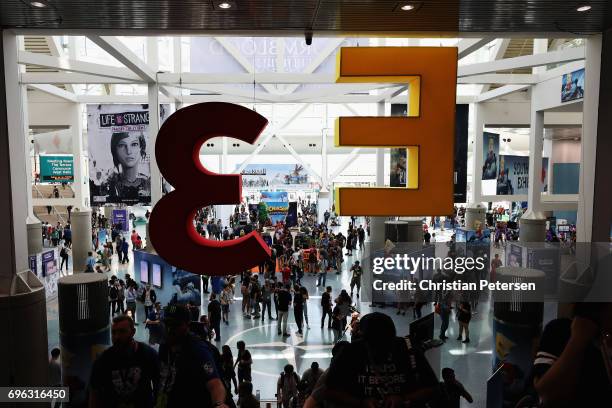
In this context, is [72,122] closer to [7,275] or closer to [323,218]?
[7,275]

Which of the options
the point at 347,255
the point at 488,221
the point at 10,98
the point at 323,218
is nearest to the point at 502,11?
the point at 10,98

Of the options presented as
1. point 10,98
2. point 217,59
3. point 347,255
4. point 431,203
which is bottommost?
A: point 347,255

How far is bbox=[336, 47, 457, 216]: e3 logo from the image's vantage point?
560cm

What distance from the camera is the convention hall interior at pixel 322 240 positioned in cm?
285

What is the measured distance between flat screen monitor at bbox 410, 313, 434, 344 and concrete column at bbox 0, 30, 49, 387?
5253 mm

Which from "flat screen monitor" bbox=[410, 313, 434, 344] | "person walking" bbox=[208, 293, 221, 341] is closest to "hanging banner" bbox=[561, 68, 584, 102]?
"flat screen monitor" bbox=[410, 313, 434, 344]

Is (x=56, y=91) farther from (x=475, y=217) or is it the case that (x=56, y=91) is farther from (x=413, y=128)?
(x=475, y=217)

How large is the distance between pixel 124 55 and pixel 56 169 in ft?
40.2

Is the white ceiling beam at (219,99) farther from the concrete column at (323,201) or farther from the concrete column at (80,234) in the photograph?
the concrete column at (323,201)

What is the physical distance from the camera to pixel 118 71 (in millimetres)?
12219

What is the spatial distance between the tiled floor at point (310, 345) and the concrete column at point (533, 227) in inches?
81.3

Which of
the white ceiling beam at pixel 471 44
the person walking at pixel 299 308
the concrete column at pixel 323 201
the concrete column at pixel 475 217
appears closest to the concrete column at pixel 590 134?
the white ceiling beam at pixel 471 44

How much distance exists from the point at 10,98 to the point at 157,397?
232 inches

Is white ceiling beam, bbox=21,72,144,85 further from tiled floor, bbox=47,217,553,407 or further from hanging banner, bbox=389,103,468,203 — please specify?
hanging banner, bbox=389,103,468,203
